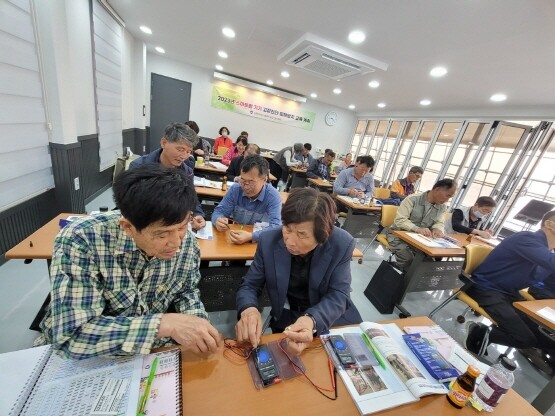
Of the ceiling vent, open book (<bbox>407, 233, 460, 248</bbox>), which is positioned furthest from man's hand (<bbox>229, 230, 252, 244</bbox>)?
the ceiling vent

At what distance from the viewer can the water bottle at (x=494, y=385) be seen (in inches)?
30.7

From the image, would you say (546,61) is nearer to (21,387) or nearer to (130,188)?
(130,188)

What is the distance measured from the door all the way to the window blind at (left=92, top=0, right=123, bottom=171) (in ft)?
9.40

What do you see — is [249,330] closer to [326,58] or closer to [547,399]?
[547,399]

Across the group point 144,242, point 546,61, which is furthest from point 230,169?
point 546,61

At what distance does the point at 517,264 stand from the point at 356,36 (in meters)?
2.99

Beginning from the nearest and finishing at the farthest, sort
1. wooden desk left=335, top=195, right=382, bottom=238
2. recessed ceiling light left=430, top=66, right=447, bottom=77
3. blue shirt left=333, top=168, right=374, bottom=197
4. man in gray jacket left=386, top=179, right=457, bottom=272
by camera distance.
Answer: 1. man in gray jacket left=386, top=179, right=457, bottom=272
2. recessed ceiling light left=430, top=66, right=447, bottom=77
3. wooden desk left=335, top=195, right=382, bottom=238
4. blue shirt left=333, top=168, right=374, bottom=197

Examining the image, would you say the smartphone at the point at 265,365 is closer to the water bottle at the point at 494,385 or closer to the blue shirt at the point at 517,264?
the water bottle at the point at 494,385

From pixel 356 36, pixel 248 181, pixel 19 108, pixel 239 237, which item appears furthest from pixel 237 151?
pixel 239 237

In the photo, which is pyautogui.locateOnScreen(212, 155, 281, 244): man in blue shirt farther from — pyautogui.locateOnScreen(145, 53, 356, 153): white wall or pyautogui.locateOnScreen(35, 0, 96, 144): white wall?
pyautogui.locateOnScreen(145, 53, 356, 153): white wall

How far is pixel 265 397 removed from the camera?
746 millimetres

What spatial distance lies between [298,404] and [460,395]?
577 mm

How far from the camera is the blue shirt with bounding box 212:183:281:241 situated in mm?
2119

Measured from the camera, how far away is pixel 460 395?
2.65 ft
